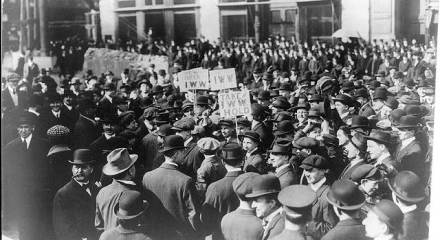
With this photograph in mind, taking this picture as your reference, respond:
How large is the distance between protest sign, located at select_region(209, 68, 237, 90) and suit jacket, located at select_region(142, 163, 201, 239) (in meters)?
4.27

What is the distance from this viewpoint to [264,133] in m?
6.67

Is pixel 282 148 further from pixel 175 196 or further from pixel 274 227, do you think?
pixel 274 227

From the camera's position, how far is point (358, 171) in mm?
4074

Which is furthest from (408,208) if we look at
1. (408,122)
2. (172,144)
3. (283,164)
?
(172,144)

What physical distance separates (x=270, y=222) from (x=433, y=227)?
1.33 metres

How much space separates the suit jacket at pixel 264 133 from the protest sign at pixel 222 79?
2.17 metres

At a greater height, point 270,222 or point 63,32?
point 63,32

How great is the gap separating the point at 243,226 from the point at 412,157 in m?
2.10

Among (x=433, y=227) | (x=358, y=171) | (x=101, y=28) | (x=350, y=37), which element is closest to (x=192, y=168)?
(x=358, y=171)

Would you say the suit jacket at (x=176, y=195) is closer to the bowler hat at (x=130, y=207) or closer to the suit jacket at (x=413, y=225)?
the bowler hat at (x=130, y=207)

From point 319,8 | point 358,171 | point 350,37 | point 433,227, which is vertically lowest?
point 433,227

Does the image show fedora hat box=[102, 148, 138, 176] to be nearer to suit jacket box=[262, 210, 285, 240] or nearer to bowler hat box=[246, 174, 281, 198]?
bowler hat box=[246, 174, 281, 198]

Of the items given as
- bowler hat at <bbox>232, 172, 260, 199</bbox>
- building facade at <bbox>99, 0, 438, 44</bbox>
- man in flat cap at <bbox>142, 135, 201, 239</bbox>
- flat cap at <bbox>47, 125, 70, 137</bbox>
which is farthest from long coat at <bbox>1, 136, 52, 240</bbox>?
building facade at <bbox>99, 0, 438, 44</bbox>

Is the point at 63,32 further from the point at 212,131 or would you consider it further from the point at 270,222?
the point at 270,222
